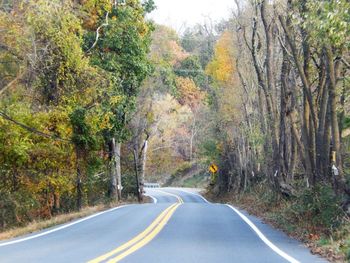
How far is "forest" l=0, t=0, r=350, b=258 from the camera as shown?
1602 cm

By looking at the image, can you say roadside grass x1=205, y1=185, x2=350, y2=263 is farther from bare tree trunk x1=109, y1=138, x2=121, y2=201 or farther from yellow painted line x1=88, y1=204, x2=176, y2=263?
bare tree trunk x1=109, y1=138, x2=121, y2=201

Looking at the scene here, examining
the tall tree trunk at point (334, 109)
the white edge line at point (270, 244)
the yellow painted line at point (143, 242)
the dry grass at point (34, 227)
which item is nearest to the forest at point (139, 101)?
the tall tree trunk at point (334, 109)

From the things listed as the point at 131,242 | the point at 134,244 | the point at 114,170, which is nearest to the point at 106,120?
the point at 114,170

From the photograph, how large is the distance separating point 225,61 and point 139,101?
24.6 feet

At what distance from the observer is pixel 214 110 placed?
4638 cm

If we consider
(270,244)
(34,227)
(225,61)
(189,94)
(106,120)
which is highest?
(189,94)

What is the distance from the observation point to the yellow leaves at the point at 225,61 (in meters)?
41.5

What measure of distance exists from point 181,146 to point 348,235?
67701mm

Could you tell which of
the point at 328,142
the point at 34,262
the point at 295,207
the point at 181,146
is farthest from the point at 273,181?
the point at 181,146

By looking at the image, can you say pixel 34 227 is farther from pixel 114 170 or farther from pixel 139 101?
pixel 139 101

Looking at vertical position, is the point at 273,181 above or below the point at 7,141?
below

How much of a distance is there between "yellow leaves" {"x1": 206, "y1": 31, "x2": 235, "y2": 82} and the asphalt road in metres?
23.4

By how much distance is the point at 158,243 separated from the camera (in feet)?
43.3

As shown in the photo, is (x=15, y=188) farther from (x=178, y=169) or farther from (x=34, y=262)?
(x=178, y=169)
